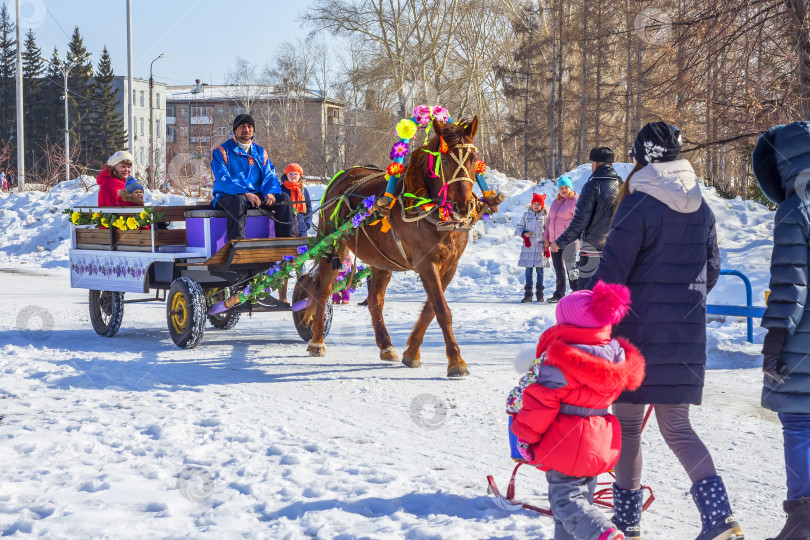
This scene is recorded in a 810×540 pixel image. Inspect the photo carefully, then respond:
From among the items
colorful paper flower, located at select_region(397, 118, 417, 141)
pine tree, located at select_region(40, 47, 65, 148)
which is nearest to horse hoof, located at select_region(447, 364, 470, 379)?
colorful paper flower, located at select_region(397, 118, 417, 141)

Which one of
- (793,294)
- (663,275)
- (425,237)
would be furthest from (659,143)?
(425,237)

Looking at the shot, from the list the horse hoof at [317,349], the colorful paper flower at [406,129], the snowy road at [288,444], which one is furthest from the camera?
the horse hoof at [317,349]

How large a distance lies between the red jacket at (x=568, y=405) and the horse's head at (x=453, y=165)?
423cm

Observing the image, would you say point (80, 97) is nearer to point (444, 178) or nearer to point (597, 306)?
point (444, 178)

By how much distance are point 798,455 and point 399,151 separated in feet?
17.3

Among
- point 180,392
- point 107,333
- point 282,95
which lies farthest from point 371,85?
point 180,392

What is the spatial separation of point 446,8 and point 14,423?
115ft

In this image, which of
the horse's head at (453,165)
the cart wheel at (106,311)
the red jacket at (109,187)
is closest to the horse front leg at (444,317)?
the horse's head at (453,165)

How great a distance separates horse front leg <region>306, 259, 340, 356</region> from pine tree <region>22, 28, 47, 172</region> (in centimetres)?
7118

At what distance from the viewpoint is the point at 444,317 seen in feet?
25.1

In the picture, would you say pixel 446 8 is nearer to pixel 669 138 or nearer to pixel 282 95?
pixel 282 95

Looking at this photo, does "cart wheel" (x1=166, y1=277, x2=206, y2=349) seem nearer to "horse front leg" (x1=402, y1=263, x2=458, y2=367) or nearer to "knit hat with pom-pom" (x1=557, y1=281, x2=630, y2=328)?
"horse front leg" (x1=402, y1=263, x2=458, y2=367)

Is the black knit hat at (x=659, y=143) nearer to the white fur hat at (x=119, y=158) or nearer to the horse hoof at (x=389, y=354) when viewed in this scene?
the horse hoof at (x=389, y=354)

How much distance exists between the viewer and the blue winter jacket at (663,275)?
148 inches
